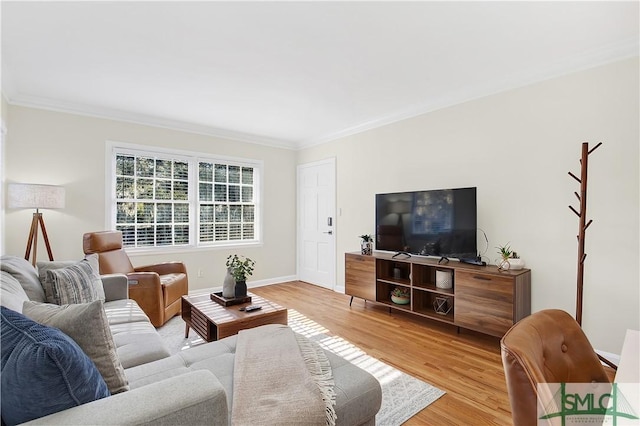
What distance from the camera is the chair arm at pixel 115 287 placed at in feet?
9.00

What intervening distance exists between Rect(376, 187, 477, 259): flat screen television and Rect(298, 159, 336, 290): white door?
1237mm

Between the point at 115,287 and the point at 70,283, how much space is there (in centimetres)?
63

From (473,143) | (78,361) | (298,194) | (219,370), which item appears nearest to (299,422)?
(219,370)

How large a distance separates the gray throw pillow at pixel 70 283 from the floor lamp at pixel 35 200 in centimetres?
124

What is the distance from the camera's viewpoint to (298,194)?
19.2ft

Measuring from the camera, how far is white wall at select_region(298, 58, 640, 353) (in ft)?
8.27

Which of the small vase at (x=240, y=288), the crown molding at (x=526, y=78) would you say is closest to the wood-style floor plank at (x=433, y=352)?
the small vase at (x=240, y=288)

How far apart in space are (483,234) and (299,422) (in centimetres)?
288

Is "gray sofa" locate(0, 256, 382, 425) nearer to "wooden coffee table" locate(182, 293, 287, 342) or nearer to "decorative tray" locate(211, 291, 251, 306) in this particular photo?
"wooden coffee table" locate(182, 293, 287, 342)

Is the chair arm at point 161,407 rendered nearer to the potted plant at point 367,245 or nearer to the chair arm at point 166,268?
the chair arm at point 166,268

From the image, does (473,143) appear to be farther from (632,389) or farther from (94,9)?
(94,9)

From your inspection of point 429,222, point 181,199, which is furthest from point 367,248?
point 181,199

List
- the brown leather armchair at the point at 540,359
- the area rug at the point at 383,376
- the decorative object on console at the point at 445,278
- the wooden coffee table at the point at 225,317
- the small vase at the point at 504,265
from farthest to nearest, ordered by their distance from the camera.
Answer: the decorative object on console at the point at 445,278 < the small vase at the point at 504,265 < the wooden coffee table at the point at 225,317 < the area rug at the point at 383,376 < the brown leather armchair at the point at 540,359

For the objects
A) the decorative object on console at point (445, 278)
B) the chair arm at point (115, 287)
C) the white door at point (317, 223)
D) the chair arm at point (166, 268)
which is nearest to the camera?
the chair arm at point (115, 287)
